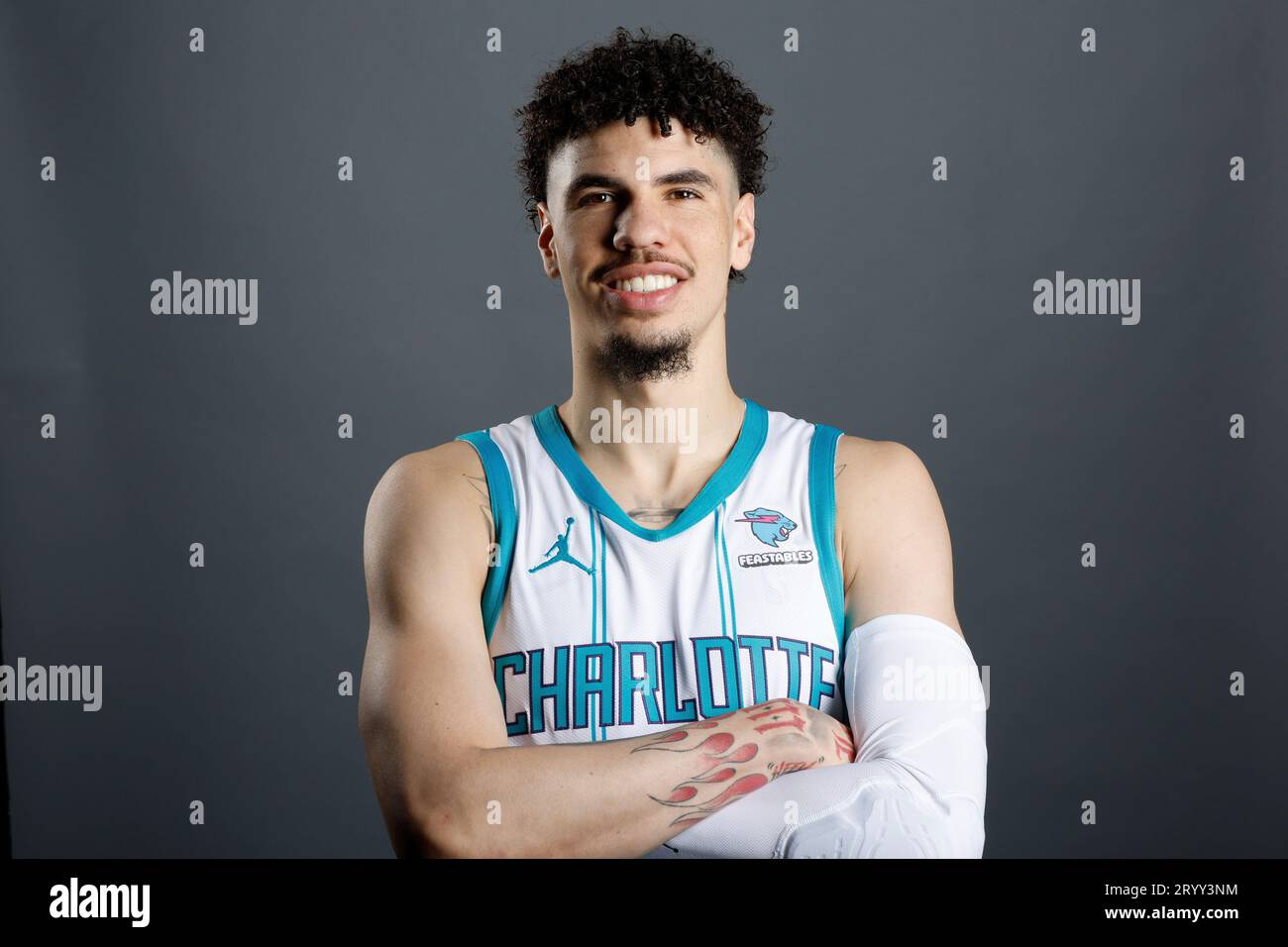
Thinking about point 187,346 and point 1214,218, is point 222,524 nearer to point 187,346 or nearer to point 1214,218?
point 187,346

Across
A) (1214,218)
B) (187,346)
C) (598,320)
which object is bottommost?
(598,320)

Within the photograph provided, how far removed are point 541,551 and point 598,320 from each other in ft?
1.24

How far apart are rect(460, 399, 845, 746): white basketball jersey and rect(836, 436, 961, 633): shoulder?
0.09 feet

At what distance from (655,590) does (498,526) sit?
26cm

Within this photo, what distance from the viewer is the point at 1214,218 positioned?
2873 mm

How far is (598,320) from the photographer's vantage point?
1.91 meters

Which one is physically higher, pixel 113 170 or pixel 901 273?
pixel 113 170

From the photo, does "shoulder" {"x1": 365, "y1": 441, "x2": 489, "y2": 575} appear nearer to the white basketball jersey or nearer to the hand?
the white basketball jersey

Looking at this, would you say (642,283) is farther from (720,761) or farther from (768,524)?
(720,761)
